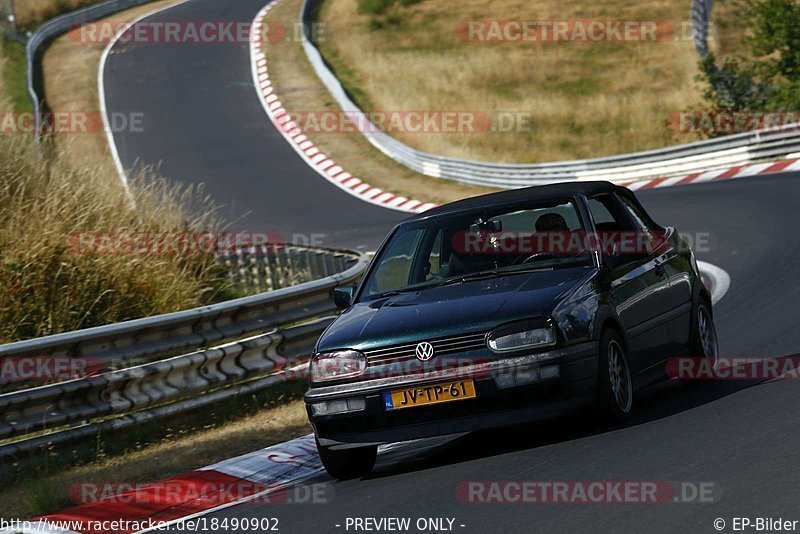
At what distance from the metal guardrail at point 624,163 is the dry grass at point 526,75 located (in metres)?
3.20

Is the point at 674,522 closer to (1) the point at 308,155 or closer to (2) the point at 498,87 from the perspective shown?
(1) the point at 308,155

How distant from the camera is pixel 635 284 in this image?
7.87 metres

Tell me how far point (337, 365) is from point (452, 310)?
2.38 ft

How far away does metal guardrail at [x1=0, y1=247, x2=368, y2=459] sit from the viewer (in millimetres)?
8125

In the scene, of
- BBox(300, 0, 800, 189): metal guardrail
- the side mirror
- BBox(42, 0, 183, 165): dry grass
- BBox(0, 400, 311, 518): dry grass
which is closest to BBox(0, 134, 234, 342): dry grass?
BBox(0, 400, 311, 518): dry grass

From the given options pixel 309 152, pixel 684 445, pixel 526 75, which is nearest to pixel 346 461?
pixel 684 445

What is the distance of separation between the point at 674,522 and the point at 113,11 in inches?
2061

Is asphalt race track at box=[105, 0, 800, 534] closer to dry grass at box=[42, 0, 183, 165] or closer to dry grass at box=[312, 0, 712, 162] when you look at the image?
dry grass at box=[312, 0, 712, 162]

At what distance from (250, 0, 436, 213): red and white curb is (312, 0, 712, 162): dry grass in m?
2.64

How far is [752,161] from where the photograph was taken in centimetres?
2512

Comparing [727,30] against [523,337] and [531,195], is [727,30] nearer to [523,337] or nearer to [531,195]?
[531,195]

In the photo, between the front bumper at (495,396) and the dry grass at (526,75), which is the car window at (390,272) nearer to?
the front bumper at (495,396)

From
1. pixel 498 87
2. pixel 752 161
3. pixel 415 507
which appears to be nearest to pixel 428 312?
pixel 415 507

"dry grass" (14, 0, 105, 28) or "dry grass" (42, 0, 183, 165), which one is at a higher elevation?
"dry grass" (14, 0, 105, 28)
